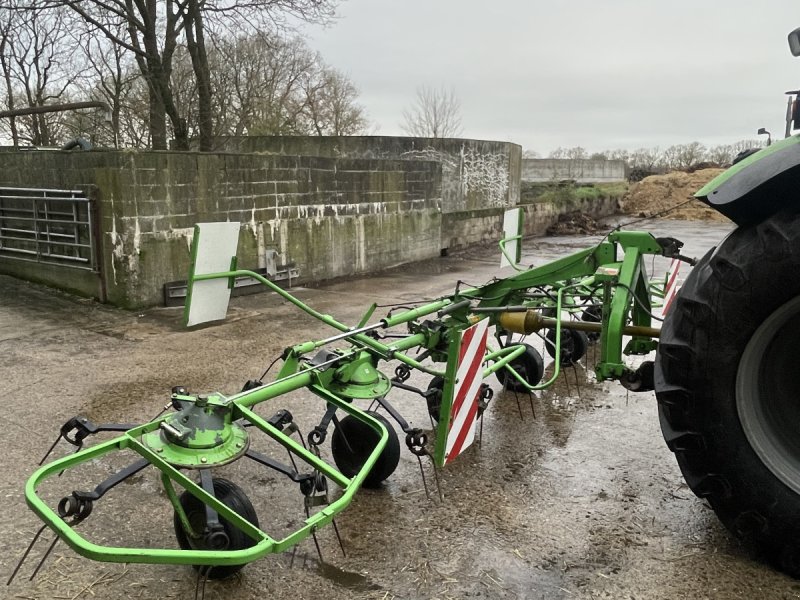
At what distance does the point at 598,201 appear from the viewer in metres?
20.5

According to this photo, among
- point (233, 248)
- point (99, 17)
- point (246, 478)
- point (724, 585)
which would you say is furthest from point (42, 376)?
point (99, 17)

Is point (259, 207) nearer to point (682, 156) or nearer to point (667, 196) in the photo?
point (667, 196)

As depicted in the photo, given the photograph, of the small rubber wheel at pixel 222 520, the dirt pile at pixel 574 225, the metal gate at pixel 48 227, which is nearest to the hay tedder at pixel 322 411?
the small rubber wheel at pixel 222 520

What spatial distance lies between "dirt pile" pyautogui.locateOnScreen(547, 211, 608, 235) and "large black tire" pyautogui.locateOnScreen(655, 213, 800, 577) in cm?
1475

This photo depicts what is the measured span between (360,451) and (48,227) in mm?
6229

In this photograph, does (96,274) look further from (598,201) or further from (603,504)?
(598,201)

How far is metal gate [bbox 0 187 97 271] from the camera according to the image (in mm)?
7238

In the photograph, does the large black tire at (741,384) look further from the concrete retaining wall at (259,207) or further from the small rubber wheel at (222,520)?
the concrete retaining wall at (259,207)

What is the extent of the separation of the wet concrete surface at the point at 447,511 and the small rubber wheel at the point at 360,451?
12cm

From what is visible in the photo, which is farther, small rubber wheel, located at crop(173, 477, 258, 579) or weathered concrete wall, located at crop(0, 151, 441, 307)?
weathered concrete wall, located at crop(0, 151, 441, 307)

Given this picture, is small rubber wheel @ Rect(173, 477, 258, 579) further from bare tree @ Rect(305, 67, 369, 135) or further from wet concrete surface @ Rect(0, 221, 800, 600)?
bare tree @ Rect(305, 67, 369, 135)

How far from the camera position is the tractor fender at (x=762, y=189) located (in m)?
2.35

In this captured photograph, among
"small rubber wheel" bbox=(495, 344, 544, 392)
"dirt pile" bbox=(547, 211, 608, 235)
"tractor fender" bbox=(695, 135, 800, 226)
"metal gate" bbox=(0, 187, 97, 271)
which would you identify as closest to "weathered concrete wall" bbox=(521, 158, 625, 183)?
"dirt pile" bbox=(547, 211, 608, 235)

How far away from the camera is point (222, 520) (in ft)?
7.76
